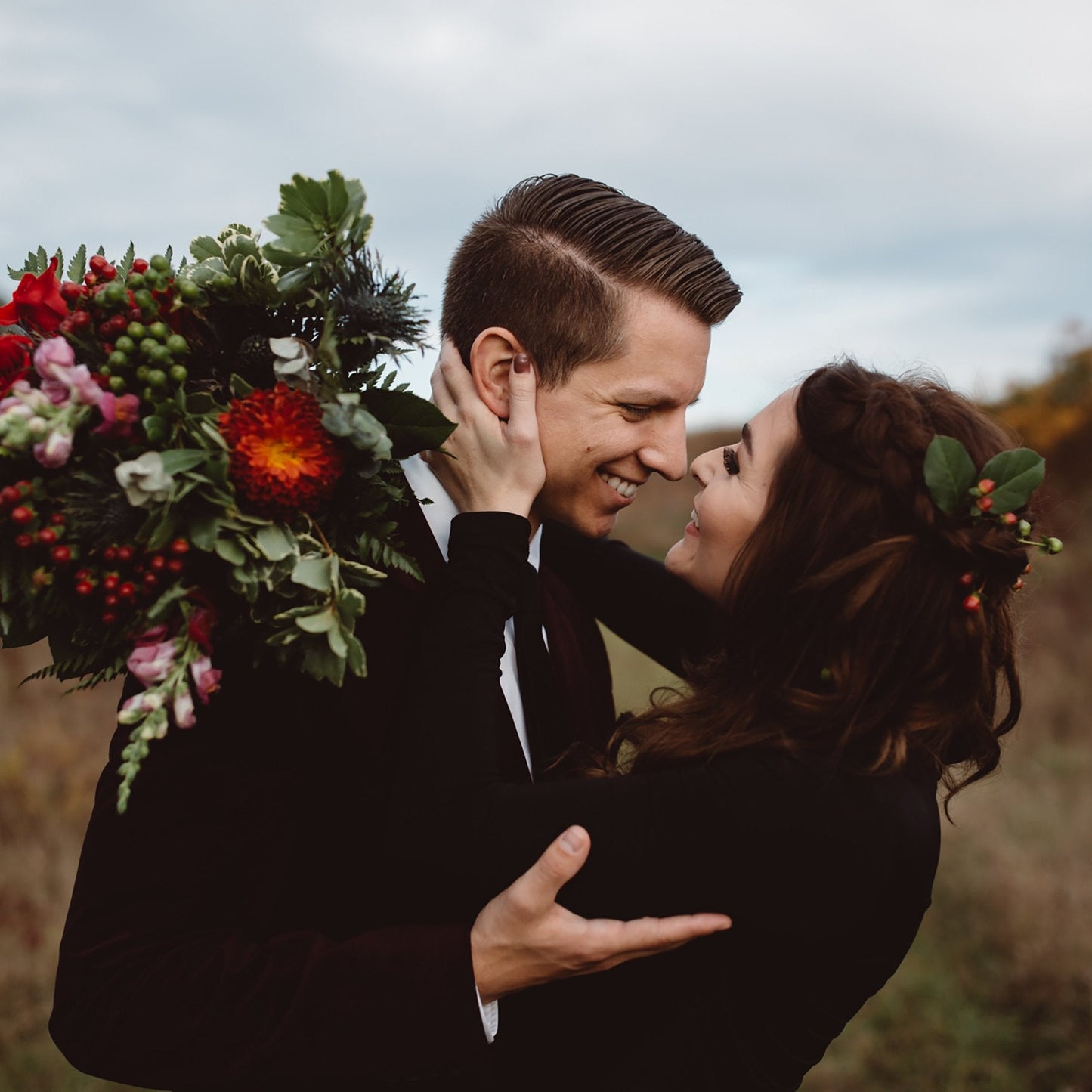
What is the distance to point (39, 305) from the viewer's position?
1701mm


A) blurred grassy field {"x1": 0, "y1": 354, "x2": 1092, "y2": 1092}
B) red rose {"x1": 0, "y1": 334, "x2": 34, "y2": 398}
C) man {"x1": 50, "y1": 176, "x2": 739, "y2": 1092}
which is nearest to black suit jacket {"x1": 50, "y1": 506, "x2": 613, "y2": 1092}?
man {"x1": 50, "y1": 176, "x2": 739, "y2": 1092}

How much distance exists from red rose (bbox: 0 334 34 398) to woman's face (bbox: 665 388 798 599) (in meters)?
1.54

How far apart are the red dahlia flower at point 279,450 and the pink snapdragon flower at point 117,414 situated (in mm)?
139

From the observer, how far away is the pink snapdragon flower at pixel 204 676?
1.57 meters

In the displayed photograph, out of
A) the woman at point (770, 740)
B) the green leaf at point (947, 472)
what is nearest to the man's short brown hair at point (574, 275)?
the woman at point (770, 740)

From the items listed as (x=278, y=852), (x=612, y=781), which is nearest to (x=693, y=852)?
(x=612, y=781)

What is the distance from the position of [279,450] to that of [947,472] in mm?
1402

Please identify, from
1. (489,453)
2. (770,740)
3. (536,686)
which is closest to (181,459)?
(489,453)

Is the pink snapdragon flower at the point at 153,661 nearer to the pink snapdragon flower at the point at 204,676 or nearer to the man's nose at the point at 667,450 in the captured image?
the pink snapdragon flower at the point at 204,676

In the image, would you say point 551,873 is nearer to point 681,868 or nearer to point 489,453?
point 681,868

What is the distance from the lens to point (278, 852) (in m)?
1.91

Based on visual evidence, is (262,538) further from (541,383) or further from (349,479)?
(541,383)

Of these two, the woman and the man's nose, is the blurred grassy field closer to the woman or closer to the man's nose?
the woman

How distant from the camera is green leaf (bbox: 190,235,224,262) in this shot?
1.86m
